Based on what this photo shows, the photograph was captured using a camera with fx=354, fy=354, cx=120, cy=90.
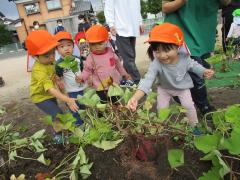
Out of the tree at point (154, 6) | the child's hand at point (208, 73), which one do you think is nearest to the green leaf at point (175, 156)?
the child's hand at point (208, 73)

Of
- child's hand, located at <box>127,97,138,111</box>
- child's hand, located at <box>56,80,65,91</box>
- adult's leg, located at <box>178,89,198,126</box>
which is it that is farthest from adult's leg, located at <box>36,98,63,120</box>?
child's hand, located at <box>127,97,138,111</box>

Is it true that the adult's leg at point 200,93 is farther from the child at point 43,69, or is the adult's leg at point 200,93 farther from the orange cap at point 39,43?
the orange cap at point 39,43

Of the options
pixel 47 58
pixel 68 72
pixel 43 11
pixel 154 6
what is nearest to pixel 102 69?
pixel 68 72

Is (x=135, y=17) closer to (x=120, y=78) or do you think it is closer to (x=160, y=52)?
(x=120, y=78)

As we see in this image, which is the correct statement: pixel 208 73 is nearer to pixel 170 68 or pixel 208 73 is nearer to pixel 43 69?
pixel 170 68

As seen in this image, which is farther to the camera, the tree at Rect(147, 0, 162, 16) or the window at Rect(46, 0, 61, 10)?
the tree at Rect(147, 0, 162, 16)

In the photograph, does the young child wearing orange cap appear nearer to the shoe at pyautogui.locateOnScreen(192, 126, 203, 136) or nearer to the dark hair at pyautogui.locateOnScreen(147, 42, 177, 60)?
the dark hair at pyautogui.locateOnScreen(147, 42, 177, 60)

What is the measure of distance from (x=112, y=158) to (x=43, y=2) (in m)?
44.4

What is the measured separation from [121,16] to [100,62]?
1190mm

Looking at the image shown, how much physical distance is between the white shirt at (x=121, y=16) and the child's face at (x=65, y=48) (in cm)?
104

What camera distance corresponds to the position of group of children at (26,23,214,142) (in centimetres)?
233

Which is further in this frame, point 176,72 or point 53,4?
point 53,4

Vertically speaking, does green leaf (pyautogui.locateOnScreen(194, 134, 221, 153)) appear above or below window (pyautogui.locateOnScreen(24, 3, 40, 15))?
above

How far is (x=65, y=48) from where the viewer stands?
3.44 meters
